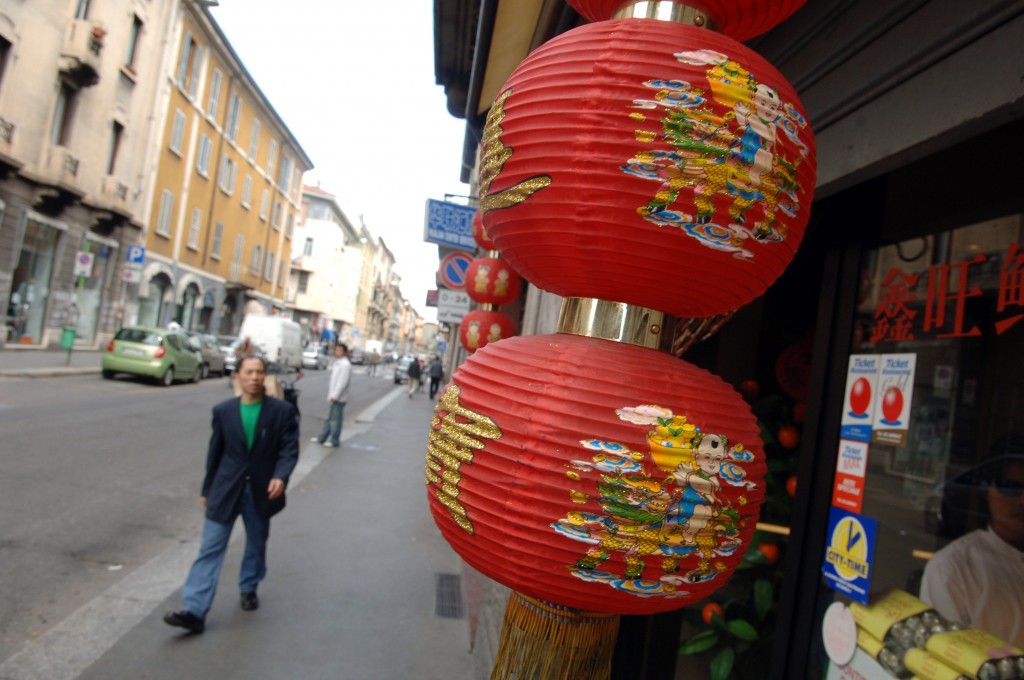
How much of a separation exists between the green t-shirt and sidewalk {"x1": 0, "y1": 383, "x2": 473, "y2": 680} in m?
1.21

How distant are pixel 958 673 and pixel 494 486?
1.51m

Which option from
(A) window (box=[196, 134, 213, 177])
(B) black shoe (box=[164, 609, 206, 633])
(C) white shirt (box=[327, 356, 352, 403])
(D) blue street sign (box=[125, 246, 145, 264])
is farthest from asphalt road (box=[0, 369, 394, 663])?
(A) window (box=[196, 134, 213, 177])

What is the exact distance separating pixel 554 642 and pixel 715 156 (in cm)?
101

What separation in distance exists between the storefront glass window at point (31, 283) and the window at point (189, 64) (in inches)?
369

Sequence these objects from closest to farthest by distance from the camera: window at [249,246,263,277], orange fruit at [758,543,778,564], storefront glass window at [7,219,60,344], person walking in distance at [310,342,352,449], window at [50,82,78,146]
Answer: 1. orange fruit at [758,543,778,564]
2. person walking in distance at [310,342,352,449]
3. storefront glass window at [7,219,60,344]
4. window at [50,82,78,146]
5. window at [249,246,263,277]

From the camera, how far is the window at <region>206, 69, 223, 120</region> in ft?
97.3

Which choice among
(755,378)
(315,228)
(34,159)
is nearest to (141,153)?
(34,159)

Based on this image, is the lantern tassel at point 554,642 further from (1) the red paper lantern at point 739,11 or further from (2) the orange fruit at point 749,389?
(2) the orange fruit at point 749,389

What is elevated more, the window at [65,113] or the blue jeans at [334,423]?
the window at [65,113]

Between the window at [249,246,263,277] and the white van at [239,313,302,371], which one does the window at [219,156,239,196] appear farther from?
the white van at [239,313,302,371]

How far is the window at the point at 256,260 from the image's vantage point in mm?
37875

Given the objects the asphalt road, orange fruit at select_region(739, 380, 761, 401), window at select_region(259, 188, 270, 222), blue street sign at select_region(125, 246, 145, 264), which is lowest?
the asphalt road

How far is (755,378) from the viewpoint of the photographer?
3.15m

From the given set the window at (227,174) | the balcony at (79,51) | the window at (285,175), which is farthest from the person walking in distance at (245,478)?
the window at (285,175)
